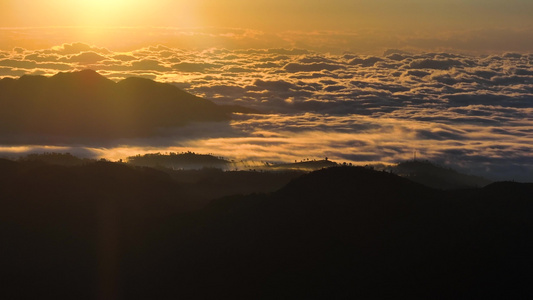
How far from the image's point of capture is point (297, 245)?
49344 millimetres

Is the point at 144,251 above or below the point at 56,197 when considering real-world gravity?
below

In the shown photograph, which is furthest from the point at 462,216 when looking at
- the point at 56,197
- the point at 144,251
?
the point at 56,197

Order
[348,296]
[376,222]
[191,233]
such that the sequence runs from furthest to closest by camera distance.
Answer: [191,233] → [376,222] → [348,296]

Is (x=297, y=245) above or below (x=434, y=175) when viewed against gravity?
below

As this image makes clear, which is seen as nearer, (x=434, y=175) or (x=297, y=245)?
(x=297, y=245)

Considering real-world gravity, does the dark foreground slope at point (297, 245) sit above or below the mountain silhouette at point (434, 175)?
below

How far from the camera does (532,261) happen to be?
46031 millimetres

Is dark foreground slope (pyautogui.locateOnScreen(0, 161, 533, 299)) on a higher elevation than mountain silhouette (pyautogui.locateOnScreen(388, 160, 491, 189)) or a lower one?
lower

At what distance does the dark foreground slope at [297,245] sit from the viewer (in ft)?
148

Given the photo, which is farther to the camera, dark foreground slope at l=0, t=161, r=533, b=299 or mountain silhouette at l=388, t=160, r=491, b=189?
mountain silhouette at l=388, t=160, r=491, b=189

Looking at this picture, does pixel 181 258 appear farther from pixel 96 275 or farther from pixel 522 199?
pixel 522 199

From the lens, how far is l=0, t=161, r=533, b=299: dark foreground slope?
4525 centimetres

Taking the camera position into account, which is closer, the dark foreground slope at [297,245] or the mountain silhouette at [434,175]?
the dark foreground slope at [297,245]

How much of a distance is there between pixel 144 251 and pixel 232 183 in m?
36.2
